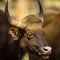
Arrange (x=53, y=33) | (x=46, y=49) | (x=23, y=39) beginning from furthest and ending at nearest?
(x=53, y=33)
(x=23, y=39)
(x=46, y=49)

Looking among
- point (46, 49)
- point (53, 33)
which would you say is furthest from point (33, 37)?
point (53, 33)

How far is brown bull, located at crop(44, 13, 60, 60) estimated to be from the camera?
33.7 ft

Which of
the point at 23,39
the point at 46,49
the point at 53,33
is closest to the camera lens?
the point at 46,49

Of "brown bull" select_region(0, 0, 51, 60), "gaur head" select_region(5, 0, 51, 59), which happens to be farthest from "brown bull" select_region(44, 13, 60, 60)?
"gaur head" select_region(5, 0, 51, 59)

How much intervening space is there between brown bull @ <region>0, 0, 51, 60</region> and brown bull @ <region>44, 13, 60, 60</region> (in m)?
0.75

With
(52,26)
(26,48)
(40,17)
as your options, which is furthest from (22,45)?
(52,26)

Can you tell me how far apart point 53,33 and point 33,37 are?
1516mm

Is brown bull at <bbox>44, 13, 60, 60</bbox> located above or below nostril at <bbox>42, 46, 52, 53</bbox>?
below

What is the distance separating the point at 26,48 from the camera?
9648 mm

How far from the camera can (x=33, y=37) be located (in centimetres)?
943

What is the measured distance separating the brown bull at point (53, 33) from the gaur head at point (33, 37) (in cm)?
88

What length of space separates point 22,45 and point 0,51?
591 mm

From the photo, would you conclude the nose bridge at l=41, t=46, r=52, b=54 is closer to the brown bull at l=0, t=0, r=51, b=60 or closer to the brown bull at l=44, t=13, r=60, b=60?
the brown bull at l=0, t=0, r=51, b=60

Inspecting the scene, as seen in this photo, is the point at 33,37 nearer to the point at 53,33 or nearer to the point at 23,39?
the point at 23,39
